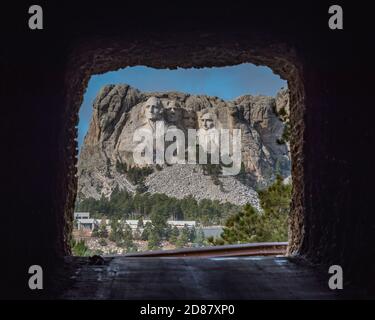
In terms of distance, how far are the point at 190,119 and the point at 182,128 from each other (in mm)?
848

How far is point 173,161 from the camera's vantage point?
3212 centimetres

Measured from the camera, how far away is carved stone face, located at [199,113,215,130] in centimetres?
3684

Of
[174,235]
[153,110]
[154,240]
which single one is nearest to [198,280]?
[154,240]

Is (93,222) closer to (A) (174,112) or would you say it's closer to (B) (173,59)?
(A) (174,112)

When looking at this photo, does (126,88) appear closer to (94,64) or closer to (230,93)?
(230,93)

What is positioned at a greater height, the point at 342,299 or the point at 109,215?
the point at 342,299

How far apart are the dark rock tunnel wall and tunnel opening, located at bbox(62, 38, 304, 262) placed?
0.02 meters

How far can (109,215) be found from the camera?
27000mm

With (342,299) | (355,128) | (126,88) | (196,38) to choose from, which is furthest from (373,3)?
(126,88)

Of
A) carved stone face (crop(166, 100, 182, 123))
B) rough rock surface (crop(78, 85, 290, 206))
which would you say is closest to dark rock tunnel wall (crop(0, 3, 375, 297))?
rough rock surface (crop(78, 85, 290, 206))

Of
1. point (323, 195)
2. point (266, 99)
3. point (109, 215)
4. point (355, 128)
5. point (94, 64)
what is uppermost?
point (266, 99)

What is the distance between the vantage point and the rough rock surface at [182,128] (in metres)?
28.9

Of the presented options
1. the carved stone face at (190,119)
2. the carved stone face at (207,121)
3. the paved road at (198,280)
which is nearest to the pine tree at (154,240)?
the carved stone face at (207,121)

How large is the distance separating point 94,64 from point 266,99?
113ft
